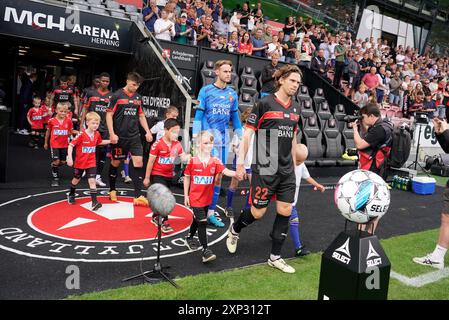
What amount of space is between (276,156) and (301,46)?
11.3 metres

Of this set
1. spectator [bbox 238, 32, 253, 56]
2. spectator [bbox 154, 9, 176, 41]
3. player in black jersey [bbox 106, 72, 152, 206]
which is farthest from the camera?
spectator [bbox 238, 32, 253, 56]

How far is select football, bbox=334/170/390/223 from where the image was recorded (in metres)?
3.30

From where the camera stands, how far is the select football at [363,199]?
3.30 m

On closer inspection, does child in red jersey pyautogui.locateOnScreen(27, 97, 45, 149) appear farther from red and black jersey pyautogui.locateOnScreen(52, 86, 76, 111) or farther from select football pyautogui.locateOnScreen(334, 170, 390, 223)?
select football pyautogui.locateOnScreen(334, 170, 390, 223)

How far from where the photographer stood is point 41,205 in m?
6.39

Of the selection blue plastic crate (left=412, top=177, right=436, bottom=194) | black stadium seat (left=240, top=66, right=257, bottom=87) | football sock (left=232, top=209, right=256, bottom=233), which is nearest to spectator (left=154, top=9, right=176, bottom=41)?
Result: black stadium seat (left=240, top=66, right=257, bottom=87)

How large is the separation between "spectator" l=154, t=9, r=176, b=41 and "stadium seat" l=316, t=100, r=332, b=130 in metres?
5.48

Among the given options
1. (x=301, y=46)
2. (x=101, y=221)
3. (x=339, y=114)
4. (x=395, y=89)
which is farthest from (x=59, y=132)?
(x=395, y=89)

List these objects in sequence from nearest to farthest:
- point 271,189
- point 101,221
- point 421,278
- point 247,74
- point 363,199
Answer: point 363,199
point 271,189
point 421,278
point 101,221
point 247,74

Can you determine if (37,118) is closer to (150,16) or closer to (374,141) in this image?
(150,16)

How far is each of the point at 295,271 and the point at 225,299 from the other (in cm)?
116

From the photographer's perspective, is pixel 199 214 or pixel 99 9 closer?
pixel 199 214

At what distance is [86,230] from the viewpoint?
5.41 m
